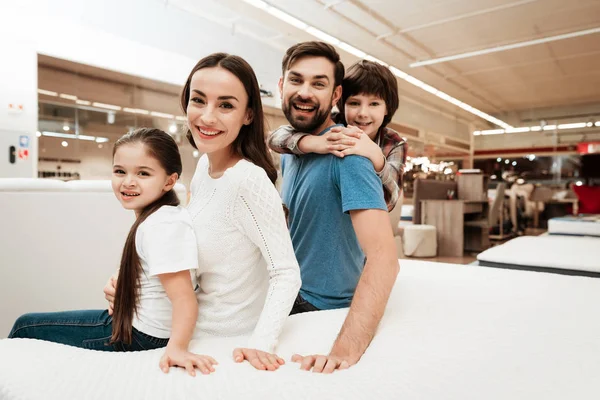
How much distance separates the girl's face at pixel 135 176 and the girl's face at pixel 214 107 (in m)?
0.14

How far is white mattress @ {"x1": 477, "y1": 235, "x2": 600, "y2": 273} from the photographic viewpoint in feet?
7.79

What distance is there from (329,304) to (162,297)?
1.82 ft

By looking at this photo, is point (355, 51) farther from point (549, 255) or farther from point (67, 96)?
point (549, 255)

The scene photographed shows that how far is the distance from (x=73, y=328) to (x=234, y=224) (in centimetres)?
55

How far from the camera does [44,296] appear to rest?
77.0 inches

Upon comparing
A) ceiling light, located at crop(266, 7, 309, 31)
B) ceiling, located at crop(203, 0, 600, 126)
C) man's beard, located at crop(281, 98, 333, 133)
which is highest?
ceiling, located at crop(203, 0, 600, 126)

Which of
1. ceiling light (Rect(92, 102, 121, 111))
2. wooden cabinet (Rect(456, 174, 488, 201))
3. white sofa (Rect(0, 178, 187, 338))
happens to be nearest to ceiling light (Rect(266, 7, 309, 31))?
ceiling light (Rect(92, 102, 121, 111))

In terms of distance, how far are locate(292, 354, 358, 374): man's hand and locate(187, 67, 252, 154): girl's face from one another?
56 centimetres

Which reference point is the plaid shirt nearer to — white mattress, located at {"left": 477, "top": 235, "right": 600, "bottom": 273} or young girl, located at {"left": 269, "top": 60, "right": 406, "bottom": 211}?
young girl, located at {"left": 269, "top": 60, "right": 406, "bottom": 211}

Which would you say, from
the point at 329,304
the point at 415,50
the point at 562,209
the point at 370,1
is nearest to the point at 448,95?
the point at 415,50

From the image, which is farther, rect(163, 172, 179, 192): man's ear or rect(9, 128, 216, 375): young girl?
rect(163, 172, 179, 192): man's ear

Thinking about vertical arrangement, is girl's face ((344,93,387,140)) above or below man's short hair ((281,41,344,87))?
below

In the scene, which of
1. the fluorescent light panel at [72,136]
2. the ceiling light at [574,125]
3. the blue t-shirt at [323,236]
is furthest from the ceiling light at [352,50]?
the ceiling light at [574,125]

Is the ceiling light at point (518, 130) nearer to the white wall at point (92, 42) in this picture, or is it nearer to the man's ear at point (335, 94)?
the white wall at point (92, 42)
